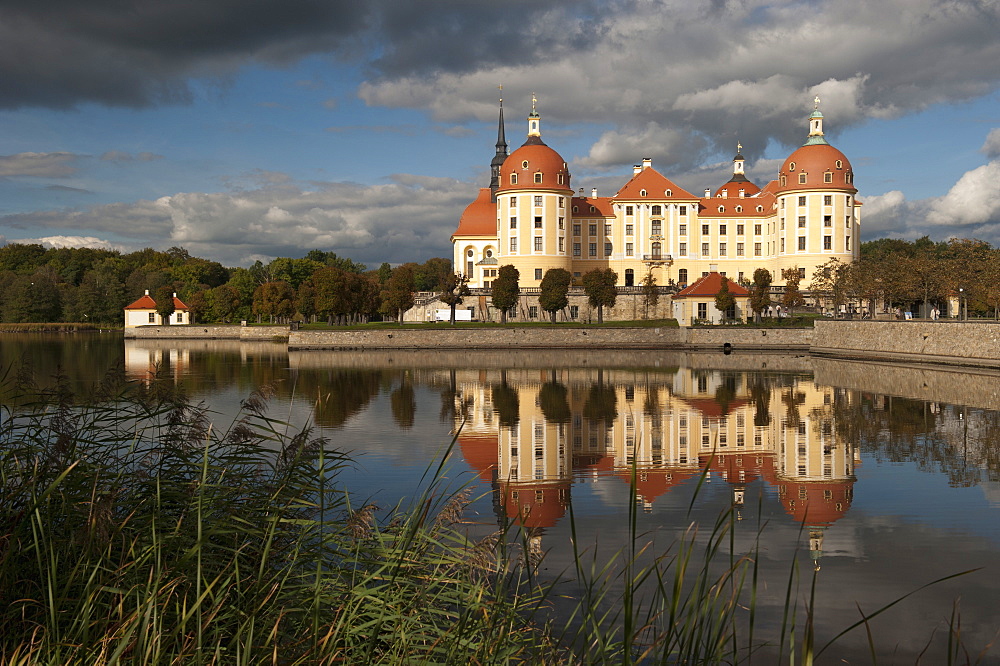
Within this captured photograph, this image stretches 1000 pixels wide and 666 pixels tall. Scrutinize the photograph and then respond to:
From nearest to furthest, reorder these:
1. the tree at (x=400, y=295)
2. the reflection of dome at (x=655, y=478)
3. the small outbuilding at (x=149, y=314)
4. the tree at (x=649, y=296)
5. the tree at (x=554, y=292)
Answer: the reflection of dome at (x=655, y=478), the tree at (x=554, y=292), the tree at (x=400, y=295), the tree at (x=649, y=296), the small outbuilding at (x=149, y=314)

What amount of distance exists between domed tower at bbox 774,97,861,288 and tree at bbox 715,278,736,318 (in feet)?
39.1

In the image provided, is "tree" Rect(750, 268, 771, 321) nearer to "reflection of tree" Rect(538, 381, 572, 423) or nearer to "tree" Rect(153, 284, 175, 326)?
"reflection of tree" Rect(538, 381, 572, 423)

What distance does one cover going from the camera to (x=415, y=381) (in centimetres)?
2922

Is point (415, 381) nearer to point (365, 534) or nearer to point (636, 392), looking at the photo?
point (636, 392)

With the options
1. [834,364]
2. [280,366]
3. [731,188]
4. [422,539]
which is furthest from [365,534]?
[731,188]

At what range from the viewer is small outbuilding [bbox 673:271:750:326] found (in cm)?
5066

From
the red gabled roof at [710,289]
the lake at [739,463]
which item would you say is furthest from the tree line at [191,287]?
the lake at [739,463]

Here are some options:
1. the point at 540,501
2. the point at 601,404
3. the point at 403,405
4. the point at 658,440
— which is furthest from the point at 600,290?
the point at 540,501

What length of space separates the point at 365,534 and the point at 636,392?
846 inches

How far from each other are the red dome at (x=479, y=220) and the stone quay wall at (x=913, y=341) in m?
Result: 30.2

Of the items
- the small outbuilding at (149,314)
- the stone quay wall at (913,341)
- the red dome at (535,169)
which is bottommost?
the stone quay wall at (913,341)

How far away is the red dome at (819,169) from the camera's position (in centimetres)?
5969

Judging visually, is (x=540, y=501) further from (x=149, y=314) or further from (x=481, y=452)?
(x=149, y=314)

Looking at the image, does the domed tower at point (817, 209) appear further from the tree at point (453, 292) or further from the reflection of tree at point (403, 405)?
the reflection of tree at point (403, 405)
